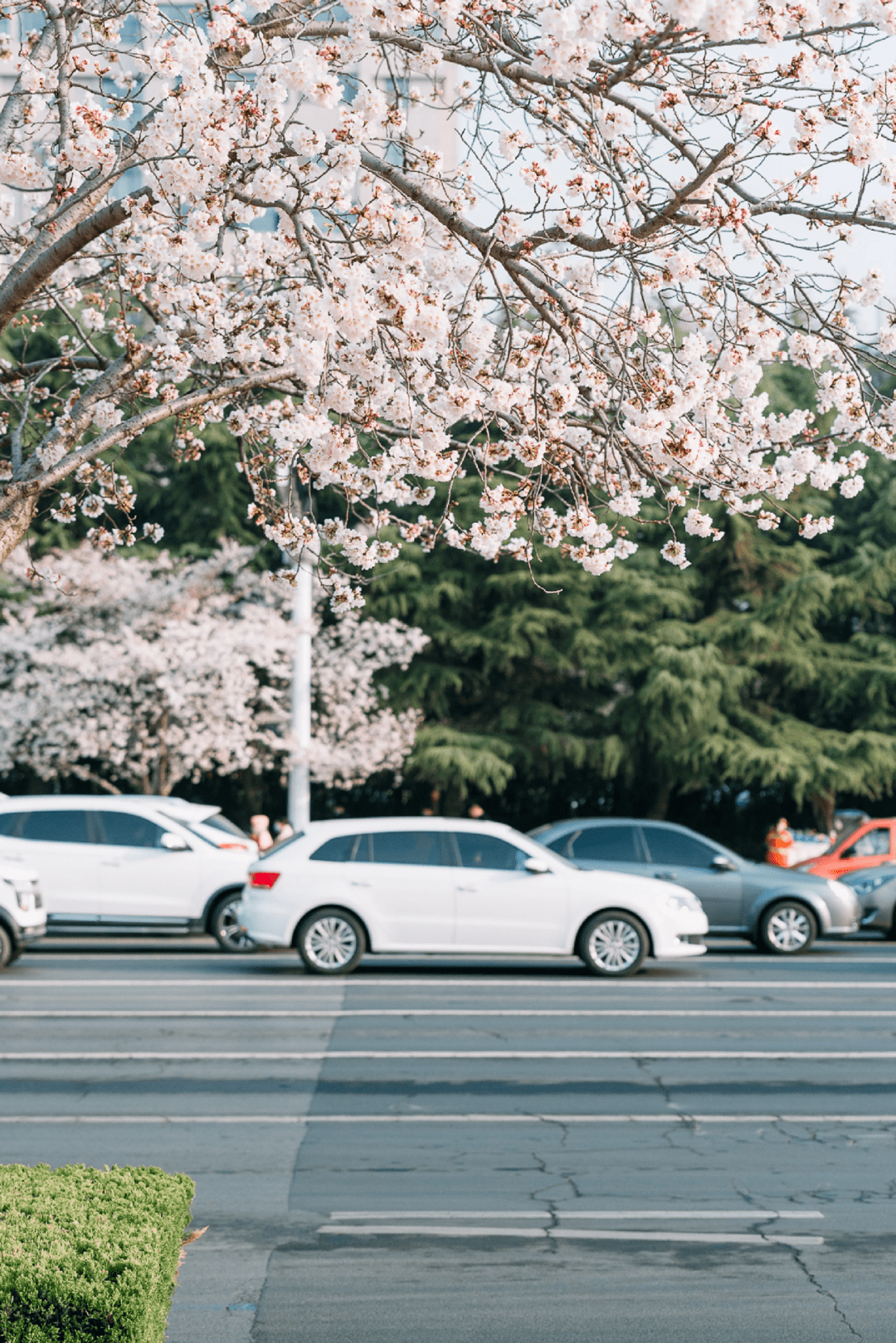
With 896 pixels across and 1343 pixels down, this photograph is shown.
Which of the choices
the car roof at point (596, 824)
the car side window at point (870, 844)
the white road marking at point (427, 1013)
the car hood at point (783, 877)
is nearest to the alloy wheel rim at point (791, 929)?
the car hood at point (783, 877)

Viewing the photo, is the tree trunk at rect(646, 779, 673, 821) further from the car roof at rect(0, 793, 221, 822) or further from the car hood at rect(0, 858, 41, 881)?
the car hood at rect(0, 858, 41, 881)

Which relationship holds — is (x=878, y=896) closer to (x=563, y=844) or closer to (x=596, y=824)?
(x=596, y=824)

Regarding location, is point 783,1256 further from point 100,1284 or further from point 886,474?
point 886,474

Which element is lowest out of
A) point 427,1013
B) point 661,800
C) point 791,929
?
point 427,1013

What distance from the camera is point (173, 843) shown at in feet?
57.7

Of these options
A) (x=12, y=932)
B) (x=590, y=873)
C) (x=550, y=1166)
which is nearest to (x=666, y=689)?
(x=590, y=873)

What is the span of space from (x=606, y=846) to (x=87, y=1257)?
13915mm

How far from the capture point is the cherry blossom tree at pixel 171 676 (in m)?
25.1

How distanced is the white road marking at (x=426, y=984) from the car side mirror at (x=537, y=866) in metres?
1.14

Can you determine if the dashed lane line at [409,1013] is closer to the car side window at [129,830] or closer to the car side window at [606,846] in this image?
the car side window at [606,846]

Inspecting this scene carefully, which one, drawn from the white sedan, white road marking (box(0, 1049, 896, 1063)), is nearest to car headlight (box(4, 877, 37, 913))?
the white sedan

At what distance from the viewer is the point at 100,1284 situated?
3.64 metres

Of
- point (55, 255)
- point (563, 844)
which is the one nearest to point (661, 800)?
point (563, 844)

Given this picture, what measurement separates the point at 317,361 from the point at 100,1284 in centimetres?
316
